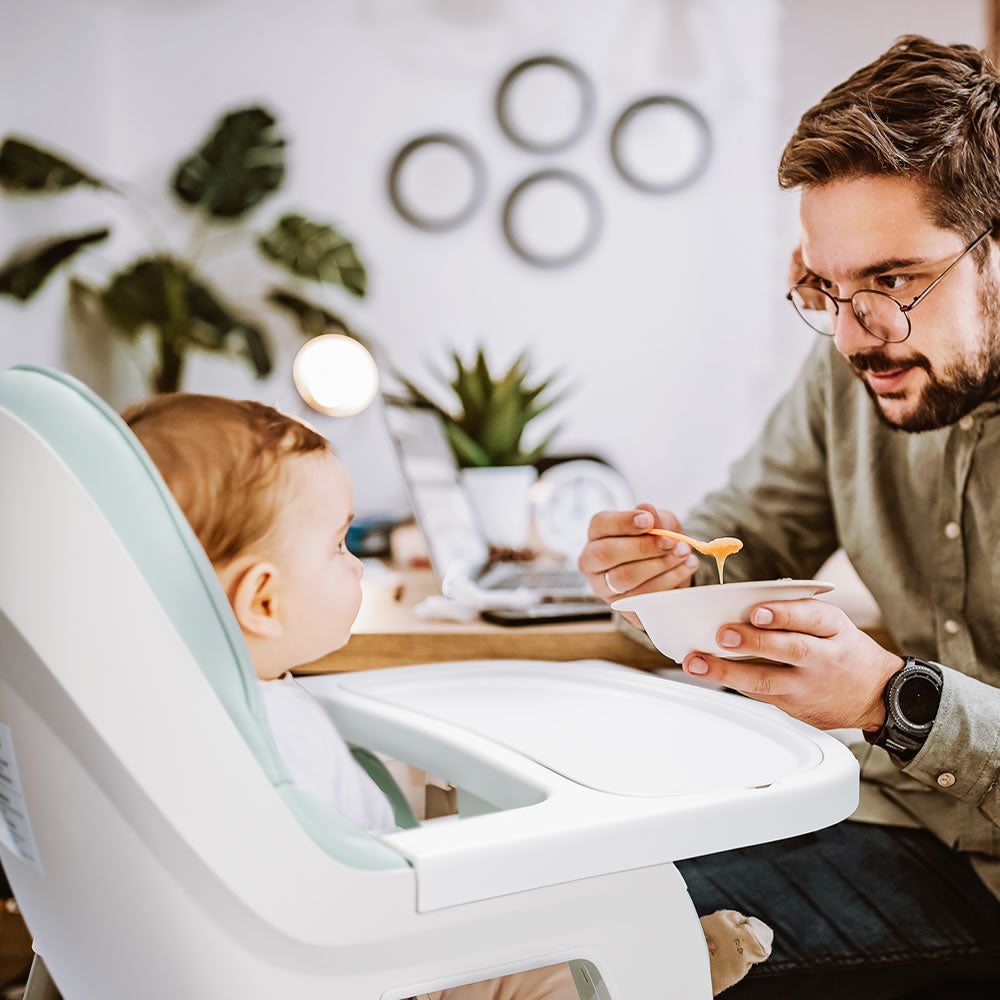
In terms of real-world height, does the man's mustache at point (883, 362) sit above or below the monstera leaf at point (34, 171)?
below

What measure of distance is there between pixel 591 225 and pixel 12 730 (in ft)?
8.05

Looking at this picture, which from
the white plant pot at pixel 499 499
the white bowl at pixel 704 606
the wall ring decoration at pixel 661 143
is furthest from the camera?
the wall ring decoration at pixel 661 143

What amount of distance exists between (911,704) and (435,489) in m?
0.96

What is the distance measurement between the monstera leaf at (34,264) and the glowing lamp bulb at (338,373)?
2.46ft

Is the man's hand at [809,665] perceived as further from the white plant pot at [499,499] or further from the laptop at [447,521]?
the white plant pot at [499,499]

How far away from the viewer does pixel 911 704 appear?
92cm

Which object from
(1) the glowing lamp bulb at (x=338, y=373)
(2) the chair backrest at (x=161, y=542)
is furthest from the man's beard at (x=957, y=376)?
(1) the glowing lamp bulb at (x=338, y=373)

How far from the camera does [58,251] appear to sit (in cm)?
251

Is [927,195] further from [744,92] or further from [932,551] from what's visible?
[744,92]

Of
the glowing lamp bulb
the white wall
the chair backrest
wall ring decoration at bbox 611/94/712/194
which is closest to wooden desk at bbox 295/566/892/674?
the chair backrest

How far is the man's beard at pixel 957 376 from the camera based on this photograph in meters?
1.08

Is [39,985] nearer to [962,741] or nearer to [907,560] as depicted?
[962,741]

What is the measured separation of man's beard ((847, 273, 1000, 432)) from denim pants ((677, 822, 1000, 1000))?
1.53ft

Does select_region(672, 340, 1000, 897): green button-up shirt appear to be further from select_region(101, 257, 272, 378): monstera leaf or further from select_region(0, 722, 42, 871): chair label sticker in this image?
select_region(101, 257, 272, 378): monstera leaf
